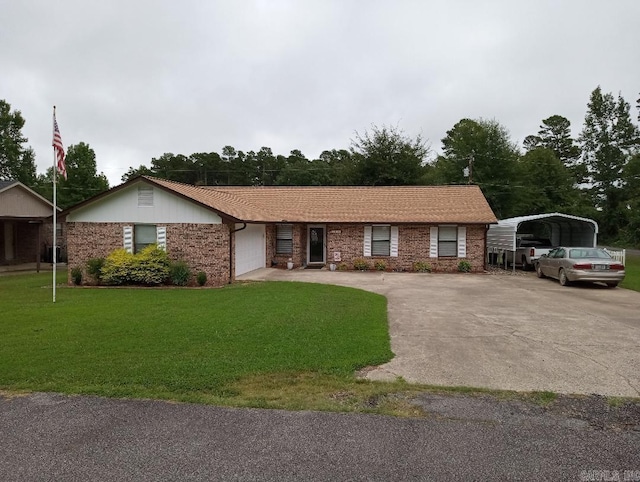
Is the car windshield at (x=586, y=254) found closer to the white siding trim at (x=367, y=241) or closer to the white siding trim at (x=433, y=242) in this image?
the white siding trim at (x=433, y=242)

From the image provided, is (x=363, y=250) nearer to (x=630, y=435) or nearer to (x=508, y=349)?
(x=508, y=349)

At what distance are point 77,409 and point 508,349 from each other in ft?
19.4

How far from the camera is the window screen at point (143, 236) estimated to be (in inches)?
631

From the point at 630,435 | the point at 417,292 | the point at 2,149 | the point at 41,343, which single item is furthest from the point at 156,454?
the point at 2,149

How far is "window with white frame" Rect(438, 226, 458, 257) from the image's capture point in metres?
20.3

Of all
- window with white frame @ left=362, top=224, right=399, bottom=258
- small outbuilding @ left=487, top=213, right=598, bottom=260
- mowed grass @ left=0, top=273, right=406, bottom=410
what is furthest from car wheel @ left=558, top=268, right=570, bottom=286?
mowed grass @ left=0, top=273, right=406, bottom=410

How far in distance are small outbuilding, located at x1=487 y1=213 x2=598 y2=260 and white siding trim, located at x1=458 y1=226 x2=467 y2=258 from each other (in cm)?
168

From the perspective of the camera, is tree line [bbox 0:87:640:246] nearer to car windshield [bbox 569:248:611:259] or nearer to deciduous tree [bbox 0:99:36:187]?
deciduous tree [bbox 0:99:36:187]

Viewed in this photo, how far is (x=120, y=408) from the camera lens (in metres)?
4.45

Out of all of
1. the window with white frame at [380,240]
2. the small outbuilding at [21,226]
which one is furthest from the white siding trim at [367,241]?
the small outbuilding at [21,226]

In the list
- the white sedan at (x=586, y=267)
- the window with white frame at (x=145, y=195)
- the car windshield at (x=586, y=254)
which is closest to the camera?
the white sedan at (x=586, y=267)

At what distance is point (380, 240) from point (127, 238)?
1090cm

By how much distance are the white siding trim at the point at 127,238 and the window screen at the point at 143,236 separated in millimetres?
138

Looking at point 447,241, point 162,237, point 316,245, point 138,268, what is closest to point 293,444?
point 138,268
